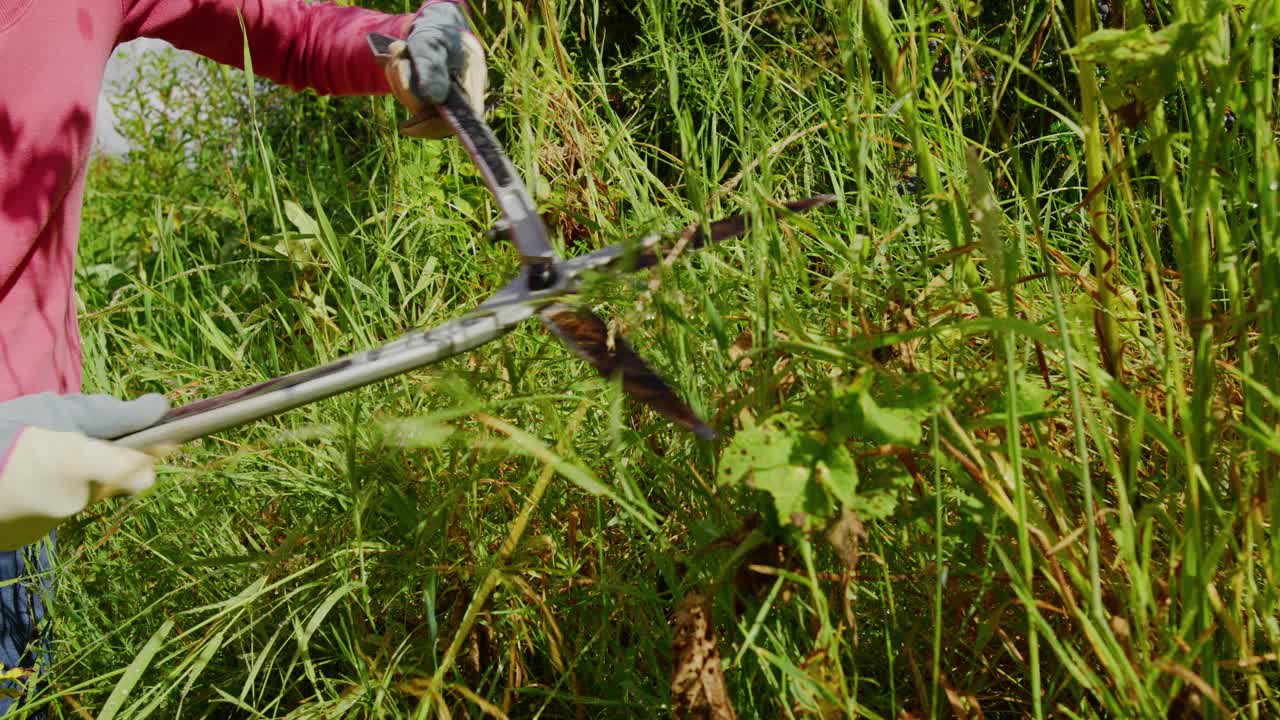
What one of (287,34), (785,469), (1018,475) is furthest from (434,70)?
(1018,475)

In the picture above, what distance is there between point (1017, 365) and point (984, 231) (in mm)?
227

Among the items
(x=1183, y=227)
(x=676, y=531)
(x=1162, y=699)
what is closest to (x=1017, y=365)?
(x=1183, y=227)

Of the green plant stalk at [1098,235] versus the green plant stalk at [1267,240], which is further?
the green plant stalk at [1098,235]

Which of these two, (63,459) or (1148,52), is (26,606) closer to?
(63,459)

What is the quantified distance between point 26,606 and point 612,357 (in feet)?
3.74

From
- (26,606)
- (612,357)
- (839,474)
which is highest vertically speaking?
(612,357)

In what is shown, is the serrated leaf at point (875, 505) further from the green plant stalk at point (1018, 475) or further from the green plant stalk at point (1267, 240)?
the green plant stalk at point (1267, 240)

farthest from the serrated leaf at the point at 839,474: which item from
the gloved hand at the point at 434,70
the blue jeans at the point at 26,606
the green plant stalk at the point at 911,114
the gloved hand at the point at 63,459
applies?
the blue jeans at the point at 26,606

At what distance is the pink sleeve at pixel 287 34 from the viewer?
1599 mm

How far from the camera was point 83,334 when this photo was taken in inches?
82.6

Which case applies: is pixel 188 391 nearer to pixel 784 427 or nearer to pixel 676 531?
pixel 676 531

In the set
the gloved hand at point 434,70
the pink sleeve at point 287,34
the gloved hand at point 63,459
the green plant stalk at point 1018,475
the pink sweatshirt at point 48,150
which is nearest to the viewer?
the green plant stalk at point 1018,475

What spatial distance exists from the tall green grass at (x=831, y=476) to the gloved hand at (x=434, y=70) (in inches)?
6.2

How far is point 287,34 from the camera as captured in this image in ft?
5.51
